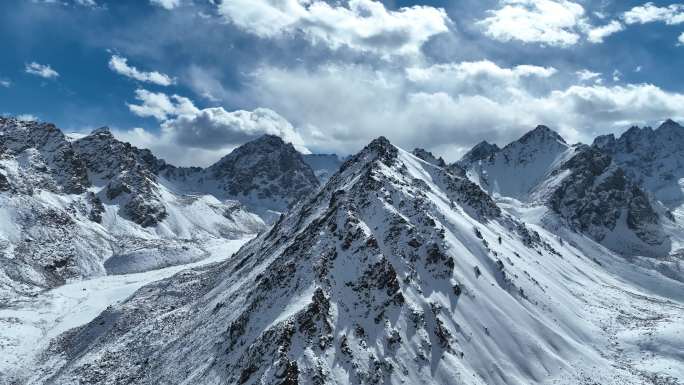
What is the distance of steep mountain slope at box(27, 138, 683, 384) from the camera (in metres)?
49.5

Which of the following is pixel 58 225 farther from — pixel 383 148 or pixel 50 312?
pixel 383 148

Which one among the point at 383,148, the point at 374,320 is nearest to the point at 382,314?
the point at 374,320

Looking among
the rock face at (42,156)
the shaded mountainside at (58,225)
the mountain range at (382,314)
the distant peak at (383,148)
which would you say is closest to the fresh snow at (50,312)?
the mountain range at (382,314)

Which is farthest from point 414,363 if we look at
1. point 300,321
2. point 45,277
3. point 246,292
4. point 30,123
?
point 30,123

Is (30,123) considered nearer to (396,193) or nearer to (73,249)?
(73,249)

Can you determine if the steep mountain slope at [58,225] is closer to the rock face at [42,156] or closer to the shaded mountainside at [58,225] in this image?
the shaded mountainside at [58,225]

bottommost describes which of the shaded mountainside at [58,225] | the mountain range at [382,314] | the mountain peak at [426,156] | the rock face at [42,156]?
the mountain range at [382,314]

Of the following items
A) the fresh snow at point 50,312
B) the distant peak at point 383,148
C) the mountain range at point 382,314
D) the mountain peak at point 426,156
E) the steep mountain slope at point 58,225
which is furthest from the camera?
the mountain peak at point 426,156

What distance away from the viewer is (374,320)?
175ft

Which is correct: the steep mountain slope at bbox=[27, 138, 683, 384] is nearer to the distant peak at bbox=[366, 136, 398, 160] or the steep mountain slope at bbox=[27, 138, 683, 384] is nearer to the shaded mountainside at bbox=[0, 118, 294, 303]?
the distant peak at bbox=[366, 136, 398, 160]

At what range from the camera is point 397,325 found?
2120 inches

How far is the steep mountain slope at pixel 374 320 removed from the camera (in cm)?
4947

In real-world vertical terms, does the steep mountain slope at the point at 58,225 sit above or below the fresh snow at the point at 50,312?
above

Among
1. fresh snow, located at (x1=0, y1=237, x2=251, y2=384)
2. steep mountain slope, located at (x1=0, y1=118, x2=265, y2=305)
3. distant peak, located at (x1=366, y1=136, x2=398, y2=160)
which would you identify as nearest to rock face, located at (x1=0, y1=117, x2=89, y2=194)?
steep mountain slope, located at (x1=0, y1=118, x2=265, y2=305)
